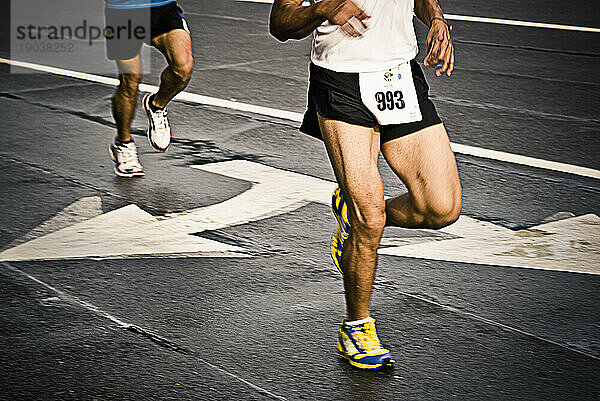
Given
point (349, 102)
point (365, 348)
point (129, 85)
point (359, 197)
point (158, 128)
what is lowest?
point (158, 128)

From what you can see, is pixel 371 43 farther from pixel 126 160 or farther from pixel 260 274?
pixel 126 160

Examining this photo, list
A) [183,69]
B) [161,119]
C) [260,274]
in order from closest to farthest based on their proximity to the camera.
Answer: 1. [260,274]
2. [183,69]
3. [161,119]

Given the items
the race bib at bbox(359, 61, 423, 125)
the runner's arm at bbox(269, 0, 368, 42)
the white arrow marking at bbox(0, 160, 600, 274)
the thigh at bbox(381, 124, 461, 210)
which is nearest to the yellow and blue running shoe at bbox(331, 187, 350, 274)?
the thigh at bbox(381, 124, 461, 210)

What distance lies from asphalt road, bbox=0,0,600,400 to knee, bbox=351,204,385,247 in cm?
55

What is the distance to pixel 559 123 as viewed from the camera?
27.6ft

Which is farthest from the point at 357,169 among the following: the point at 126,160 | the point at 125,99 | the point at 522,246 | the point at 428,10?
the point at 125,99

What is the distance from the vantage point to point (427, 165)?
13.6 feet

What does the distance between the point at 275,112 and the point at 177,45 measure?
2261mm

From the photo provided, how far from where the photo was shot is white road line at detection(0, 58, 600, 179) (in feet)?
23.6

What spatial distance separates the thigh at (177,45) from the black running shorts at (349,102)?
255cm

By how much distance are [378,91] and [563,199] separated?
278 cm

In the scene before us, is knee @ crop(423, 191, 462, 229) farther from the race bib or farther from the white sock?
the white sock

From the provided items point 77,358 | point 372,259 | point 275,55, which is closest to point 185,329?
point 77,358

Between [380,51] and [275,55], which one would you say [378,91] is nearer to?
[380,51]
